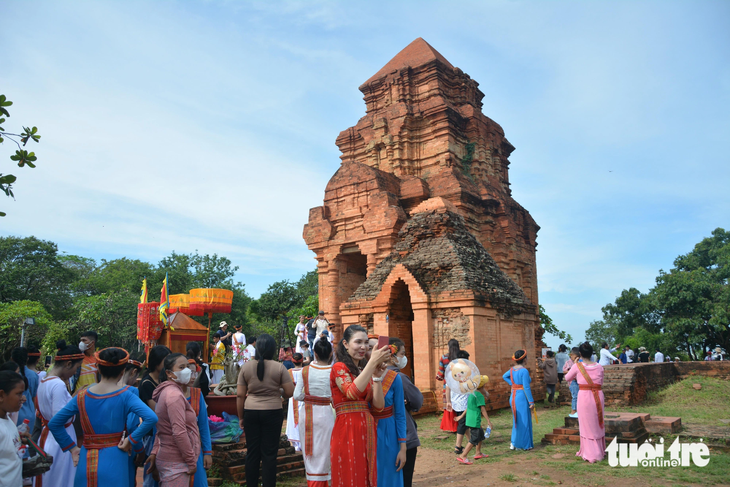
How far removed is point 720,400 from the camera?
1162 cm

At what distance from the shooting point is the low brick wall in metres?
11.4

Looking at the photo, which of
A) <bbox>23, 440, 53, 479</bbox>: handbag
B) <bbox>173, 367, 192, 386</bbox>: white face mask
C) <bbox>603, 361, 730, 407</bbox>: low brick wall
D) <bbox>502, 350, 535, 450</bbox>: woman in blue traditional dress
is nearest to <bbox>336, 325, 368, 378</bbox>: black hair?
<bbox>173, 367, 192, 386</bbox>: white face mask

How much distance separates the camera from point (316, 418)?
4.23m

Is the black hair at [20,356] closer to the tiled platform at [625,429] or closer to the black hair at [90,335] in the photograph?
the black hair at [90,335]

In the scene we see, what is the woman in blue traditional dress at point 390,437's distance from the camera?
140 inches

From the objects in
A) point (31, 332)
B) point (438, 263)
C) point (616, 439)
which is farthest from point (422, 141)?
point (31, 332)

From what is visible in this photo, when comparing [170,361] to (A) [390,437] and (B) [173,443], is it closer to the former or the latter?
(B) [173,443]

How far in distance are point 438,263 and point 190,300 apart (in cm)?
1412

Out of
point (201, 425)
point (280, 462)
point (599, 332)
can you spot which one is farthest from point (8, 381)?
point (599, 332)

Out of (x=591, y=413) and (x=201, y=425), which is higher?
(x=201, y=425)

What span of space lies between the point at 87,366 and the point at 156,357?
6.53 feet

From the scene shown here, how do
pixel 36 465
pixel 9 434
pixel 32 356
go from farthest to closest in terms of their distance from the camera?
pixel 32 356 → pixel 36 465 → pixel 9 434

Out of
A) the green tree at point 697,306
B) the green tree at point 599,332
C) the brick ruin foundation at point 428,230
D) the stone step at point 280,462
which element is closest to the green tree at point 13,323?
the brick ruin foundation at point 428,230

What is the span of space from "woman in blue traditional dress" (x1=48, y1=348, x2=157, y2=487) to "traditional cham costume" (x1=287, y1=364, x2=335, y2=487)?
1.27 m
